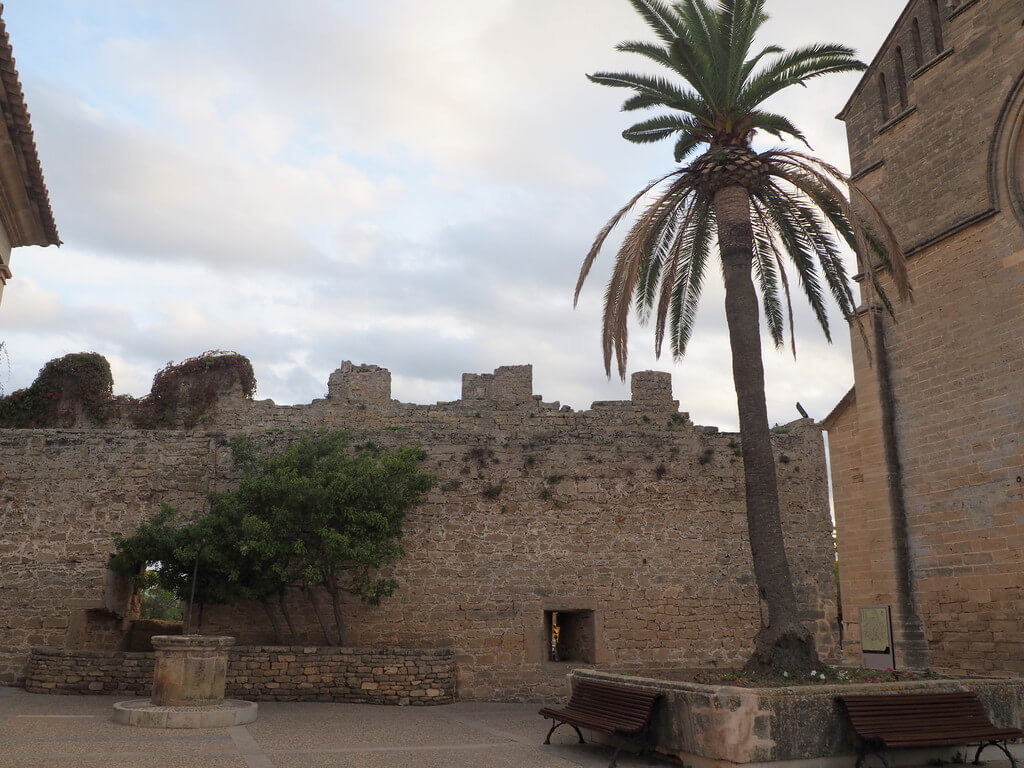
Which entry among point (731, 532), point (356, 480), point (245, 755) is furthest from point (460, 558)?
point (245, 755)

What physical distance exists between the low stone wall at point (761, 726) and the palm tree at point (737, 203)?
218 cm

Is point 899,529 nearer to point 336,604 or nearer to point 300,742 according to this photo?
point 336,604

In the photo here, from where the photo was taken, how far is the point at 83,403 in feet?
59.1

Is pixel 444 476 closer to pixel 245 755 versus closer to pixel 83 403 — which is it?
pixel 245 755

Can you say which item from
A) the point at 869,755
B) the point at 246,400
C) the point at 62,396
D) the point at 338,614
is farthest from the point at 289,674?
the point at 62,396

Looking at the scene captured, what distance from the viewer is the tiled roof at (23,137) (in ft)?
20.2

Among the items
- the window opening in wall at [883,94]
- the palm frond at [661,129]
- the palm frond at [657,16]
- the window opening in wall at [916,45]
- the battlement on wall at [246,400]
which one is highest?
the window opening in wall at [916,45]

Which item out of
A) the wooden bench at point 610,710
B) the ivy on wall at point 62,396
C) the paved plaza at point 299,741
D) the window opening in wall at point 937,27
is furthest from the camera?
the ivy on wall at point 62,396

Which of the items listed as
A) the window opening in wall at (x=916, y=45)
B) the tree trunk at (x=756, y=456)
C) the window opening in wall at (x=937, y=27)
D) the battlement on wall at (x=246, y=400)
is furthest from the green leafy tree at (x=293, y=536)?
the window opening in wall at (x=937, y=27)

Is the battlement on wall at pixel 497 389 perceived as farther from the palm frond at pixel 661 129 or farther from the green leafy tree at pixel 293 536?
the palm frond at pixel 661 129

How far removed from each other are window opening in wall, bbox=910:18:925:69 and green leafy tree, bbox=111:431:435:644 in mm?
10292

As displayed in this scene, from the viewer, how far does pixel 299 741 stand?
8.01 m

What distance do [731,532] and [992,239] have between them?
5822 millimetres

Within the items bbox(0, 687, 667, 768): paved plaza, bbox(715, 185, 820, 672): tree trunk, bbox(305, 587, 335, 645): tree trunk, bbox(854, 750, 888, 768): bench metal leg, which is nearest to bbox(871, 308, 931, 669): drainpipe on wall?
bbox(715, 185, 820, 672): tree trunk
